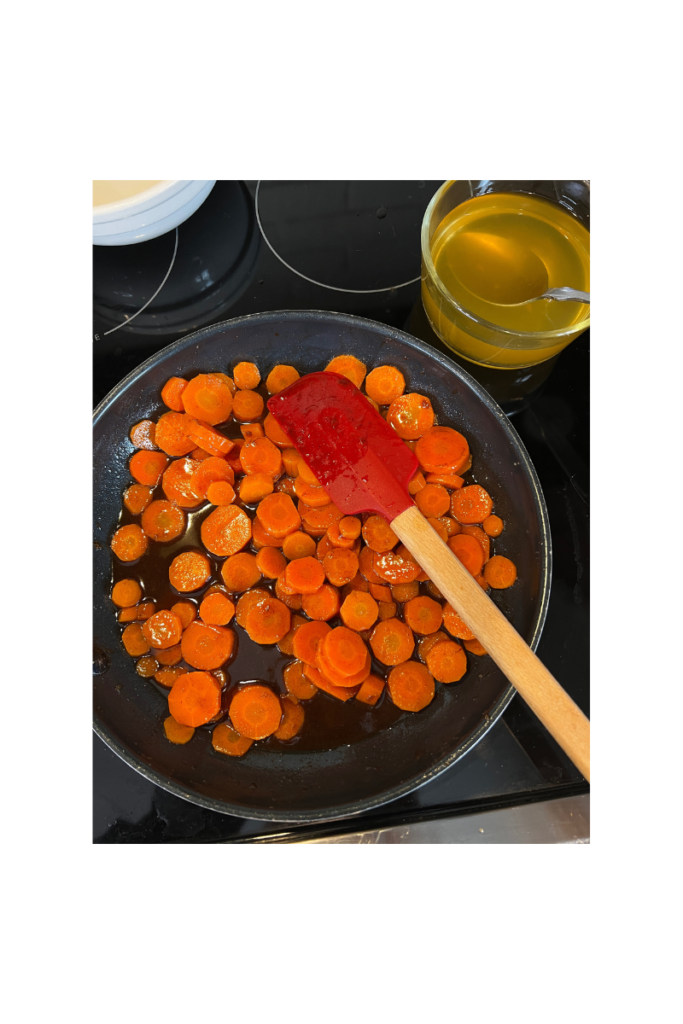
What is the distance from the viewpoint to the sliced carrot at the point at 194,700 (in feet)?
3.26

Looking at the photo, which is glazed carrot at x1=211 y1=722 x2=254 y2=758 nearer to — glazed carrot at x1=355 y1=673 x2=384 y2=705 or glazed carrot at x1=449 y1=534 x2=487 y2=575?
glazed carrot at x1=355 y1=673 x2=384 y2=705

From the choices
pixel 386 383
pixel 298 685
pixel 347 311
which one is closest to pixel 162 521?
pixel 298 685

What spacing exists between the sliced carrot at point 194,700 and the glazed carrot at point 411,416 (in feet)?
1.89

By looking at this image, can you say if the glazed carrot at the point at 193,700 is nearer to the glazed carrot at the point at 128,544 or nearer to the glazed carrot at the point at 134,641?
the glazed carrot at the point at 134,641

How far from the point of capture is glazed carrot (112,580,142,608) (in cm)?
105

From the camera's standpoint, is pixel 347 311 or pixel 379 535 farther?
pixel 347 311

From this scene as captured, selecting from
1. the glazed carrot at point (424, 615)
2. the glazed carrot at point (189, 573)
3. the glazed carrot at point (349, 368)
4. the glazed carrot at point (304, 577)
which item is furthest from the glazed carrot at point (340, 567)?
the glazed carrot at point (349, 368)

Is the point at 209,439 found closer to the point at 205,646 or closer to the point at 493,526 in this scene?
the point at 205,646

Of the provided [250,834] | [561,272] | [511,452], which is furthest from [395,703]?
[561,272]

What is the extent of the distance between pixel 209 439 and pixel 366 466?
29 centimetres

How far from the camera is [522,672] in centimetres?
89

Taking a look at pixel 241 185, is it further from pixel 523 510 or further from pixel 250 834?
pixel 250 834

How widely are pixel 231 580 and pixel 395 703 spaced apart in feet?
1.21

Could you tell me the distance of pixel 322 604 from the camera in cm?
105
